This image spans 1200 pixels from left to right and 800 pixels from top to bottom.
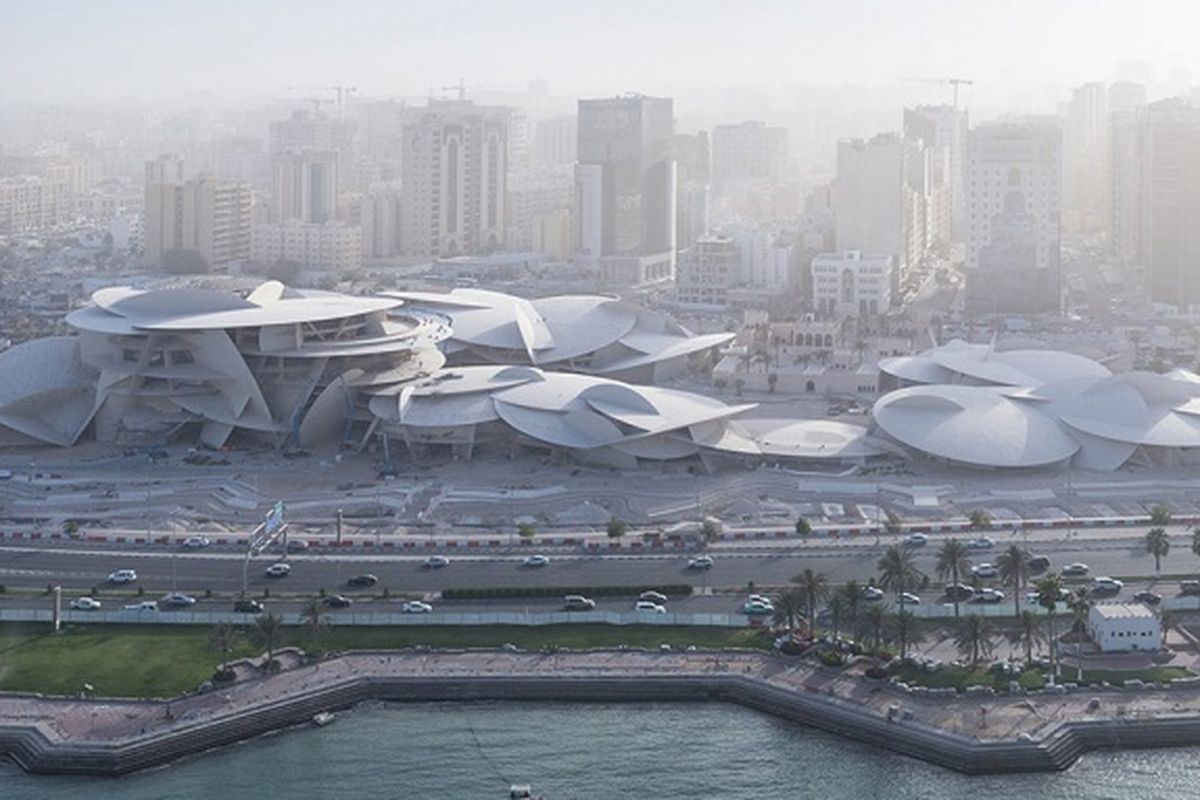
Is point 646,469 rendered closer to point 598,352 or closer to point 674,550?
point 674,550

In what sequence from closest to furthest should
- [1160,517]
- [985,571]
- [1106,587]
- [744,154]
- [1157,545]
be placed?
[1106,587]
[985,571]
[1157,545]
[1160,517]
[744,154]

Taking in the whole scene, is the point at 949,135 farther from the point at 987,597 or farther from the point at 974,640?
the point at 974,640

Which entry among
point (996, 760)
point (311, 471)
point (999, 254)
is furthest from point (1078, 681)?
point (999, 254)

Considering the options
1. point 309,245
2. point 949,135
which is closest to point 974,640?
point 309,245

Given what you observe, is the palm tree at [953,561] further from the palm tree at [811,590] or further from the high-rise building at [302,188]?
the high-rise building at [302,188]

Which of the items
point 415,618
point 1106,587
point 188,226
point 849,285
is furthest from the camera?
point 188,226

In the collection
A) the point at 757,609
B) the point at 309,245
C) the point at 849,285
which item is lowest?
the point at 757,609

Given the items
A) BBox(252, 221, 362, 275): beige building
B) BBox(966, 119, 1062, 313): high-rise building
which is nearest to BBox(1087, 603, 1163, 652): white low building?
BBox(966, 119, 1062, 313): high-rise building
